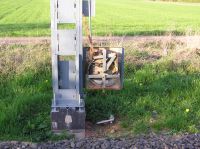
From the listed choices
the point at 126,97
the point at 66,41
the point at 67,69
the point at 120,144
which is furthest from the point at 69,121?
the point at 126,97

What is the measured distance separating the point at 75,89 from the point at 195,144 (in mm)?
2275

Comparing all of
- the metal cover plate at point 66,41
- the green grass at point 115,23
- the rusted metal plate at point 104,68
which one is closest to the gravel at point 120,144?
the rusted metal plate at point 104,68

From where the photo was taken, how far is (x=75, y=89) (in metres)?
7.07

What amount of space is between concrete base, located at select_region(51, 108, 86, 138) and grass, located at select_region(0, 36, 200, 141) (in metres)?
0.22

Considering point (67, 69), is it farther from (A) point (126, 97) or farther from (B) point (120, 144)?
(B) point (120, 144)

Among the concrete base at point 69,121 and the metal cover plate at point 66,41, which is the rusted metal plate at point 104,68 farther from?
the concrete base at point 69,121

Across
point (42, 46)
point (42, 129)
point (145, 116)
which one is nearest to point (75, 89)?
point (42, 129)

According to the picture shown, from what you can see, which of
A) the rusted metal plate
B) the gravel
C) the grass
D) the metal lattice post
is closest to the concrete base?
the metal lattice post

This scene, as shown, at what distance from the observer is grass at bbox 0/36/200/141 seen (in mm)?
7293

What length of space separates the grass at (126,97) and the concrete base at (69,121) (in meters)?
0.22

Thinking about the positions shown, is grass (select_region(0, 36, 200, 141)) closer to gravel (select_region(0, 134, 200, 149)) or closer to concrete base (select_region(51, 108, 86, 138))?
concrete base (select_region(51, 108, 86, 138))

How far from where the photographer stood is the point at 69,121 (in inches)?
276

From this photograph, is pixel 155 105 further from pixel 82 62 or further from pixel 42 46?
pixel 42 46

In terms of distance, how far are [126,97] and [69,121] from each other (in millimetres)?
1680
